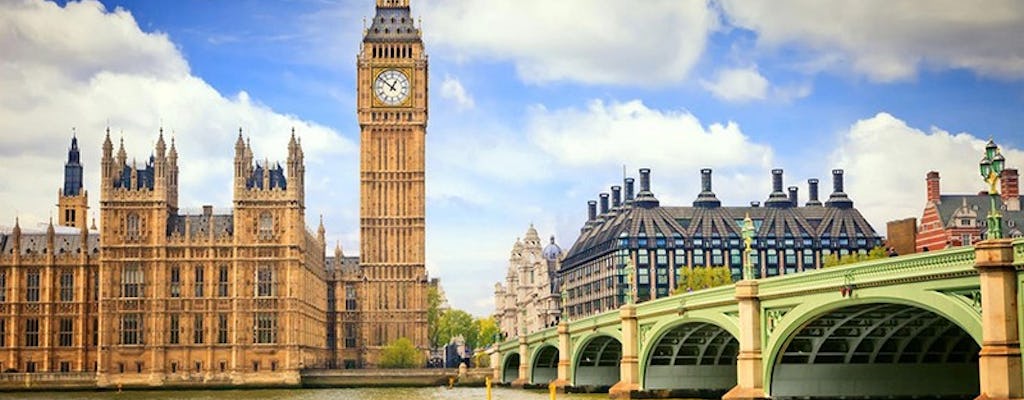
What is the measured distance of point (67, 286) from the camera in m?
136

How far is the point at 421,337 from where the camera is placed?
155 meters

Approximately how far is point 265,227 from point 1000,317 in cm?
9798

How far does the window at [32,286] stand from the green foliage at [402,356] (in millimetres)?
34642

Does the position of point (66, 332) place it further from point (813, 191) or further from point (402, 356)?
point (813, 191)

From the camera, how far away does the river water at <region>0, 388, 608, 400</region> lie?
10312cm

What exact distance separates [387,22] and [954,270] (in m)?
119

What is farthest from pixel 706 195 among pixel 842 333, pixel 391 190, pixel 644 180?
pixel 842 333

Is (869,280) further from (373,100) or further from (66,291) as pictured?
(373,100)

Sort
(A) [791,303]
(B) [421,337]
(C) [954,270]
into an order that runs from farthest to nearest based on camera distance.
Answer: (B) [421,337] → (A) [791,303] → (C) [954,270]

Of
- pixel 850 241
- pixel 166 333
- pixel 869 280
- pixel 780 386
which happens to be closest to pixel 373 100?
pixel 166 333

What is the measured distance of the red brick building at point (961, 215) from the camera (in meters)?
129

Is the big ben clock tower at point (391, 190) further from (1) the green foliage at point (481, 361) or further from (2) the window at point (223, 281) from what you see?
(2) the window at point (223, 281)

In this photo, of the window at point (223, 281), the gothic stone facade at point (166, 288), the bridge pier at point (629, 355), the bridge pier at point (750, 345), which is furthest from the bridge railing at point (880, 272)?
the window at point (223, 281)

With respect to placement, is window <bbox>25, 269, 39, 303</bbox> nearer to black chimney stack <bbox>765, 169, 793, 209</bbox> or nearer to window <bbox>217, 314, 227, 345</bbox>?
window <bbox>217, 314, 227, 345</bbox>
